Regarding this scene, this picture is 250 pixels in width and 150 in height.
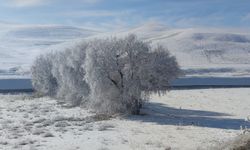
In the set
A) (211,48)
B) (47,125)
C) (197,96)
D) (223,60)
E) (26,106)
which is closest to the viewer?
(47,125)

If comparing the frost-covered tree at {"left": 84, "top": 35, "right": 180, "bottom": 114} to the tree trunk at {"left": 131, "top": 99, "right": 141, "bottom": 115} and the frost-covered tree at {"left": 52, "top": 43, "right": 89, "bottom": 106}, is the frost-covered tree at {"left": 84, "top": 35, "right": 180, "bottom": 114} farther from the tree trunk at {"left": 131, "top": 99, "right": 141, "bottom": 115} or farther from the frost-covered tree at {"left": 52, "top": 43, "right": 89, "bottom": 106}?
the frost-covered tree at {"left": 52, "top": 43, "right": 89, "bottom": 106}

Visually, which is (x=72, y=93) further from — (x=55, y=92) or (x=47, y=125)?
(x=47, y=125)

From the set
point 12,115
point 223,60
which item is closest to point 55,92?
point 12,115

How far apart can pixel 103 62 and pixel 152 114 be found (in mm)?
5905

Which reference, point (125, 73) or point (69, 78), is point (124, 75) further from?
point (69, 78)

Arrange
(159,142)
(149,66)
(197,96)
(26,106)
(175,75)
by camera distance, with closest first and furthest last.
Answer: (159,142)
(149,66)
(175,75)
(26,106)
(197,96)

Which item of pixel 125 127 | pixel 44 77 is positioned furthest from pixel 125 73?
pixel 44 77

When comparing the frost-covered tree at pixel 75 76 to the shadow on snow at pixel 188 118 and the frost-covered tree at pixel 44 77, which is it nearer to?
the shadow on snow at pixel 188 118

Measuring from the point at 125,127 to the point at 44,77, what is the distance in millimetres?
35186

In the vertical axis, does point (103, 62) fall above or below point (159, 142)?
above

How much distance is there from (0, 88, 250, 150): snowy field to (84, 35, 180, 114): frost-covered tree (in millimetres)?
1677

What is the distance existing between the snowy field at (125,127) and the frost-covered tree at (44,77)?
44.9 ft

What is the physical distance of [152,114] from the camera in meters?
43.7

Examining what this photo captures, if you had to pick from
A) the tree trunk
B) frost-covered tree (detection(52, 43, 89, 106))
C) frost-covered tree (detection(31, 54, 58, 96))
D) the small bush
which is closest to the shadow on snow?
the tree trunk
